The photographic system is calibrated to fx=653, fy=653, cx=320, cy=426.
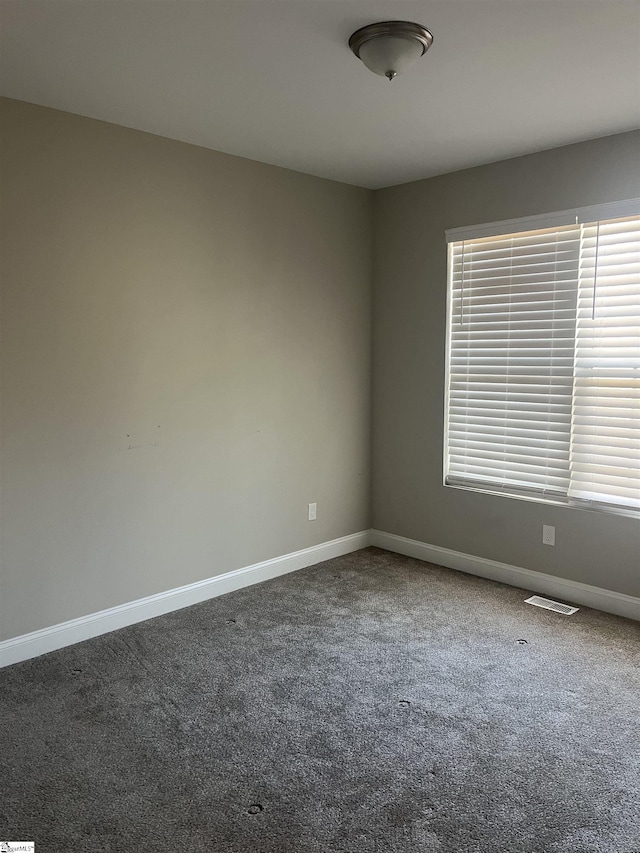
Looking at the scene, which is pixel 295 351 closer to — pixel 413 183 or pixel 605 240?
pixel 413 183

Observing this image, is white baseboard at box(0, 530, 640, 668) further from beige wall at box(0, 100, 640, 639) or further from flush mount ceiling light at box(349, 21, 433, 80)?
flush mount ceiling light at box(349, 21, 433, 80)

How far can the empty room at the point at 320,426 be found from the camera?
2148mm

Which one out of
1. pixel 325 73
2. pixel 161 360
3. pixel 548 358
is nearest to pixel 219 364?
pixel 161 360

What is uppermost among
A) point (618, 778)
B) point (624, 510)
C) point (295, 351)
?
point (295, 351)

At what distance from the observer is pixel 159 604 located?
11.6 feet

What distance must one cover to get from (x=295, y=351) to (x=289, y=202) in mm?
912

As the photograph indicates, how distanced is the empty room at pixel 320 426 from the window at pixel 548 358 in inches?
0.7

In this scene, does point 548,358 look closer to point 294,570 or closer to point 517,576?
point 517,576

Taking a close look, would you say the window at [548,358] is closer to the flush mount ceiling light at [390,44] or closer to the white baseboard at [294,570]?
the white baseboard at [294,570]

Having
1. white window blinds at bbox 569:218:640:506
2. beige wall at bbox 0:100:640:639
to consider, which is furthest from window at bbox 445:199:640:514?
beige wall at bbox 0:100:640:639

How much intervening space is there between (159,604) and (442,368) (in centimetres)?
224

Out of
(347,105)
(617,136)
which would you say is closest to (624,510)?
(617,136)

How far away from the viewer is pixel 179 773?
87.0 inches

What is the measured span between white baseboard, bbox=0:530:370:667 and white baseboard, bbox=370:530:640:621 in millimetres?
326
